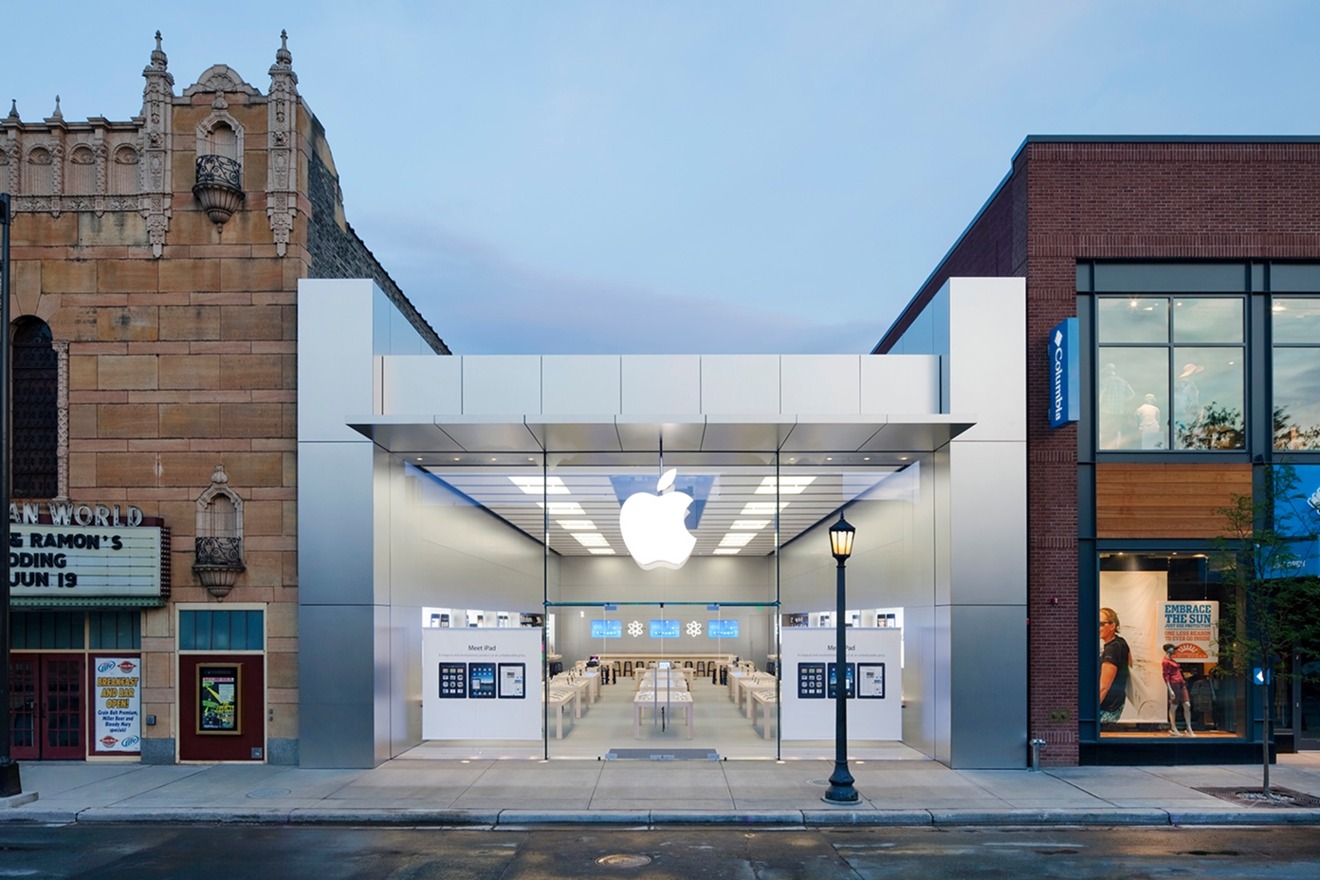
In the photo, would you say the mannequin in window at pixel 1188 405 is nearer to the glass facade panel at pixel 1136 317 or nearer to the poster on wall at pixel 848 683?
the glass facade panel at pixel 1136 317

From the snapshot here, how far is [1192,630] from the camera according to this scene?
64.4 feet

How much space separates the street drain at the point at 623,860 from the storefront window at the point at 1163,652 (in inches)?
402

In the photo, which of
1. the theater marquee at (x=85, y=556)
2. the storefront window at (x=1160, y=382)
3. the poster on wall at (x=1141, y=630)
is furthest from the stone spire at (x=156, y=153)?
the poster on wall at (x=1141, y=630)

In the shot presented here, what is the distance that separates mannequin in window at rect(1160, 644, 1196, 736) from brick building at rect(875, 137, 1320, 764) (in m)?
0.10

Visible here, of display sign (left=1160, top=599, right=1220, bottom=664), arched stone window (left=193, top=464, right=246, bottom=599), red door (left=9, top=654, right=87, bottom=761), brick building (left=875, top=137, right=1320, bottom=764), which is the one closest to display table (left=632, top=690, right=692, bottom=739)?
Answer: brick building (left=875, top=137, right=1320, bottom=764)

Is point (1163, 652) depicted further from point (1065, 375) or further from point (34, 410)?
point (34, 410)

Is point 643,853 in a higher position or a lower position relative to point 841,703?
lower

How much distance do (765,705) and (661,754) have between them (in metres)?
2.23

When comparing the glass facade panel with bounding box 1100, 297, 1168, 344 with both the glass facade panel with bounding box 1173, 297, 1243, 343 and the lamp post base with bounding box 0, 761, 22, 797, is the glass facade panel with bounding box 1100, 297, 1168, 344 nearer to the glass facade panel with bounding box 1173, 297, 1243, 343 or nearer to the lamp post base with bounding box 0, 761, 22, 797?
the glass facade panel with bounding box 1173, 297, 1243, 343

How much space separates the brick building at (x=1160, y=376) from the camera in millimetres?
19234

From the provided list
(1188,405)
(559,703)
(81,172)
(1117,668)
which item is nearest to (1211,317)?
(1188,405)

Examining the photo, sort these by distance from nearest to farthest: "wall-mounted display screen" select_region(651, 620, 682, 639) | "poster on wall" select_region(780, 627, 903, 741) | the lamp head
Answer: the lamp head, "poster on wall" select_region(780, 627, 903, 741), "wall-mounted display screen" select_region(651, 620, 682, 639)

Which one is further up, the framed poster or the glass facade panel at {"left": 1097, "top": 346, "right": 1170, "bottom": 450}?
the glass facade panel at {"left": 1097, "top": 346, "right": 1170, "bottom": 450}

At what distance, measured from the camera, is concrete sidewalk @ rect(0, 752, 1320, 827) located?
1536 cm
